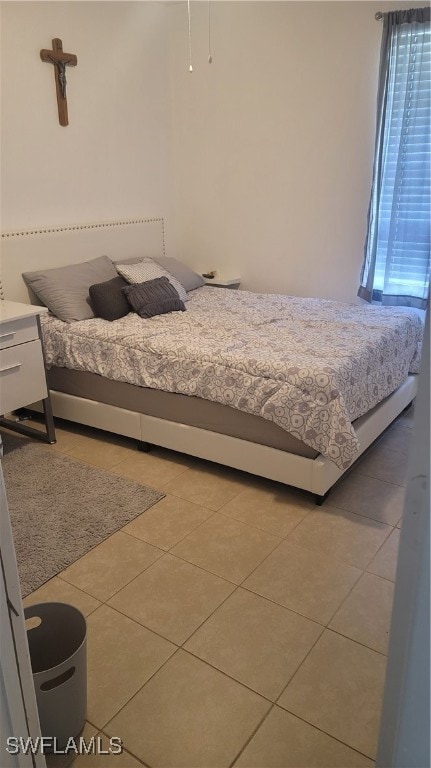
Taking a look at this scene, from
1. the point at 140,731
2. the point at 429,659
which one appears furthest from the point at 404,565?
the point at 140,731

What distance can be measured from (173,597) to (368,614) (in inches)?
26.8

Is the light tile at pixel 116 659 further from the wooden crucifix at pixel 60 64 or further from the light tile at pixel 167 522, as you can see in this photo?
the wooden crucifix at pixel 60 64

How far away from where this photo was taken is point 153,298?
3.48m

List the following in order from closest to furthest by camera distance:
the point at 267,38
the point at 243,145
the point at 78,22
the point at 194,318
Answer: the point at 194,318 < the point at 78,22 < the point at 267,38 < the point at 243,145

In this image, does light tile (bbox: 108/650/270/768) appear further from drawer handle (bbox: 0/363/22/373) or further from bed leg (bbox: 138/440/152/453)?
drawer handle (bbox: 0/363/22/373)

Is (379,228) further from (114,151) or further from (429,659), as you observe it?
(429,659)

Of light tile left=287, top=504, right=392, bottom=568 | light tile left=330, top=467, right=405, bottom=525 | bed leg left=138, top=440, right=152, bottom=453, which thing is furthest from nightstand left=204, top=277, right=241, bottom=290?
light tile left=287, top=504, right=392, bottom=568

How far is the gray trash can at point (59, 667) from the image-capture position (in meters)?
1.40

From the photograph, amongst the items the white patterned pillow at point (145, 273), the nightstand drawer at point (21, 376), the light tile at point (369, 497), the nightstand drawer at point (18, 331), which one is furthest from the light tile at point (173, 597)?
the white patterned pillow at point (145, 273)

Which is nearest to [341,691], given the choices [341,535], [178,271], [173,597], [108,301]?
[173,597]

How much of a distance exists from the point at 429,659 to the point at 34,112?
361cm

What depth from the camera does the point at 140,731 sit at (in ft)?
5.09

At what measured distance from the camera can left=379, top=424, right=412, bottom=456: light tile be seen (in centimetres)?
311

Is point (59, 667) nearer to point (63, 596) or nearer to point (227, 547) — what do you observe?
point (63, 596)
